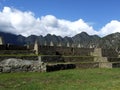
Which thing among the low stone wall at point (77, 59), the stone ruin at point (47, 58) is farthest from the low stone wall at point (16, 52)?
the low stone wall at point (77, 59)

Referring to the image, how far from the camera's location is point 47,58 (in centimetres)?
4259

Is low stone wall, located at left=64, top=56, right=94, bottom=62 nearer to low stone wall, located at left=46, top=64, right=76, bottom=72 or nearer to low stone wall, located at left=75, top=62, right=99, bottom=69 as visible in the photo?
low stone wall, located at left=75, top=62, right=99, bottom=69

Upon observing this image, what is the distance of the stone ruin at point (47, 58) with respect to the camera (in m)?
31.9

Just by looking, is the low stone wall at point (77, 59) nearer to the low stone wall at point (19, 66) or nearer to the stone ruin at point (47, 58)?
the stone ruin at point (47, 58)

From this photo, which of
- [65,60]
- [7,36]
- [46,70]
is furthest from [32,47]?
[7,36]

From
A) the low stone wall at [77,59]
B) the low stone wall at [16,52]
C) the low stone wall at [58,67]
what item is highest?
the low stone wall at [16,52]

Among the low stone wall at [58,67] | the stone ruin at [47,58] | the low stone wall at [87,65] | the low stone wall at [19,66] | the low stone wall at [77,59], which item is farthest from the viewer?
the low stone wall at [77,59]

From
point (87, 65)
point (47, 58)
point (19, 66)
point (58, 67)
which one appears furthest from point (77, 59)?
point (19, 66)

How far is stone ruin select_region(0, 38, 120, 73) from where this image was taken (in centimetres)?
3194

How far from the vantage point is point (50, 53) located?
47.5 metres

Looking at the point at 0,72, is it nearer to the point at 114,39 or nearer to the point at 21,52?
the point at 21,52

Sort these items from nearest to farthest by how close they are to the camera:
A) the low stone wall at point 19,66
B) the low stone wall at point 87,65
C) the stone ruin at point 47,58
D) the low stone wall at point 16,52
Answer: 1. the low stone wall at point 19,66
2. the stone ruin at point 47,58
3. the low stone wall at point 16,52
4. the low stone wall at point 87,65

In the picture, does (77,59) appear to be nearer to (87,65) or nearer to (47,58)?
(87,65)

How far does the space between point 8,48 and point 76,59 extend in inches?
452
